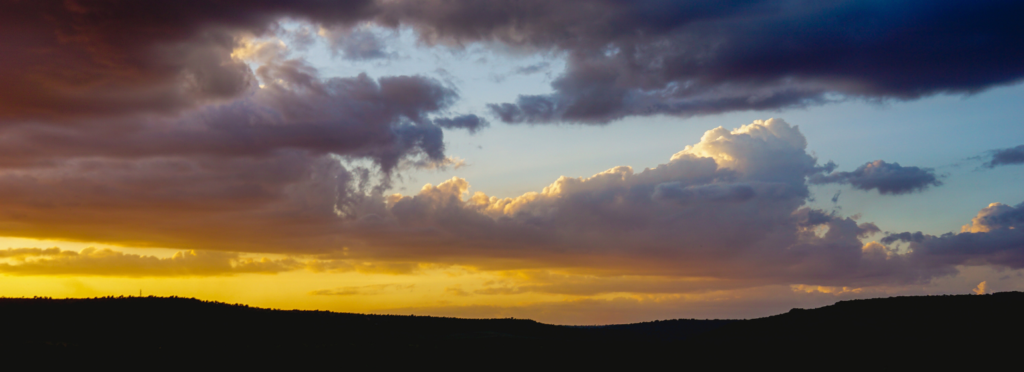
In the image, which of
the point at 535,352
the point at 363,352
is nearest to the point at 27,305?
the point at 363,352

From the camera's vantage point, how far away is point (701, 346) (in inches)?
4178

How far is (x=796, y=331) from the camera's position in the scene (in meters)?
107

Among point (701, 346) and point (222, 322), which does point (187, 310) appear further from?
point (701, 346)

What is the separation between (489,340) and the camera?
102250mm

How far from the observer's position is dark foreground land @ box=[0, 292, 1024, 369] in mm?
78375

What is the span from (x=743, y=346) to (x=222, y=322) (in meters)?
96.3

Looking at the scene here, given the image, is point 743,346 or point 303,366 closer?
point 303,366

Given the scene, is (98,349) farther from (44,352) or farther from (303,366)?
(303,366)

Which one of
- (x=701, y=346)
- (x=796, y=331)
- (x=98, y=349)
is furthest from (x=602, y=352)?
(x=98, y=349)

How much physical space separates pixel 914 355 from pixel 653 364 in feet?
98.2

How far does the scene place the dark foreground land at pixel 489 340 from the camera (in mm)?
78375

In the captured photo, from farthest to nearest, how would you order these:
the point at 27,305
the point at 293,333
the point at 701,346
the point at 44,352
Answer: the point at 293,333 → the point at 27,305 → the point at 701,346 → the point at 44,352

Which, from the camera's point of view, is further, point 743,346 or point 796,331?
point 796,331

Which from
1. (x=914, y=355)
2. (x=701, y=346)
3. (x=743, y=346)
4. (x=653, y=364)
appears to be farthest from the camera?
(x=701, y=346)
